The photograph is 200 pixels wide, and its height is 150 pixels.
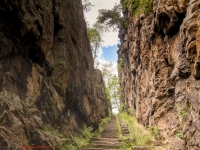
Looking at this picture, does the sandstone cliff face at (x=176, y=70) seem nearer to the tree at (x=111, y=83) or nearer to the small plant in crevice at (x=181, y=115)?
the small plant in crevice at (x=181, y=115)

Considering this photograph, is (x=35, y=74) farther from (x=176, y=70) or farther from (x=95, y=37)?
(x=95, y=37)

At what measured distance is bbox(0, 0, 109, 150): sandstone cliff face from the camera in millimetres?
4375

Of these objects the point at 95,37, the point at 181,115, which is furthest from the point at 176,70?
the point at 95,37

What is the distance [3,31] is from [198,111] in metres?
5.85

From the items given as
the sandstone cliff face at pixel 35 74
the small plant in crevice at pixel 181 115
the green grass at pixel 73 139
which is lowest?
the green grass at pixel 73 139

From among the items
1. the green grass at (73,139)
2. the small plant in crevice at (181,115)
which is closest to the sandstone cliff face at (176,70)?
the small plant in crevice at (181,115)

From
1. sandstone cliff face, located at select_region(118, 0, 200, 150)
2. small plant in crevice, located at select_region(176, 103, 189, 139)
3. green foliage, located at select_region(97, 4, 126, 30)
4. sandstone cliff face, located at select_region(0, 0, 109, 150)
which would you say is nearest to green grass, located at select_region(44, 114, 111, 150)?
sandstone cliff face, located at select_region(0, 0, 109, 150)

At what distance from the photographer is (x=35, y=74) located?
5867 mm

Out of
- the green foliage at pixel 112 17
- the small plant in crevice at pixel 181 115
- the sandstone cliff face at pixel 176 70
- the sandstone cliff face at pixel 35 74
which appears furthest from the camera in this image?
the green foliage at pixel 112 17

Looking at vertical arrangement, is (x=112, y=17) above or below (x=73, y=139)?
above

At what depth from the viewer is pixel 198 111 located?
4.21 metres

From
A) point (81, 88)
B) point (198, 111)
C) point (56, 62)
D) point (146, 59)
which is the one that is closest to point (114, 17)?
point (146, 59)

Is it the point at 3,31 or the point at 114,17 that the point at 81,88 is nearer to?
the point at 3,31

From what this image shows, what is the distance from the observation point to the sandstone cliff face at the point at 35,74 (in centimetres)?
438
